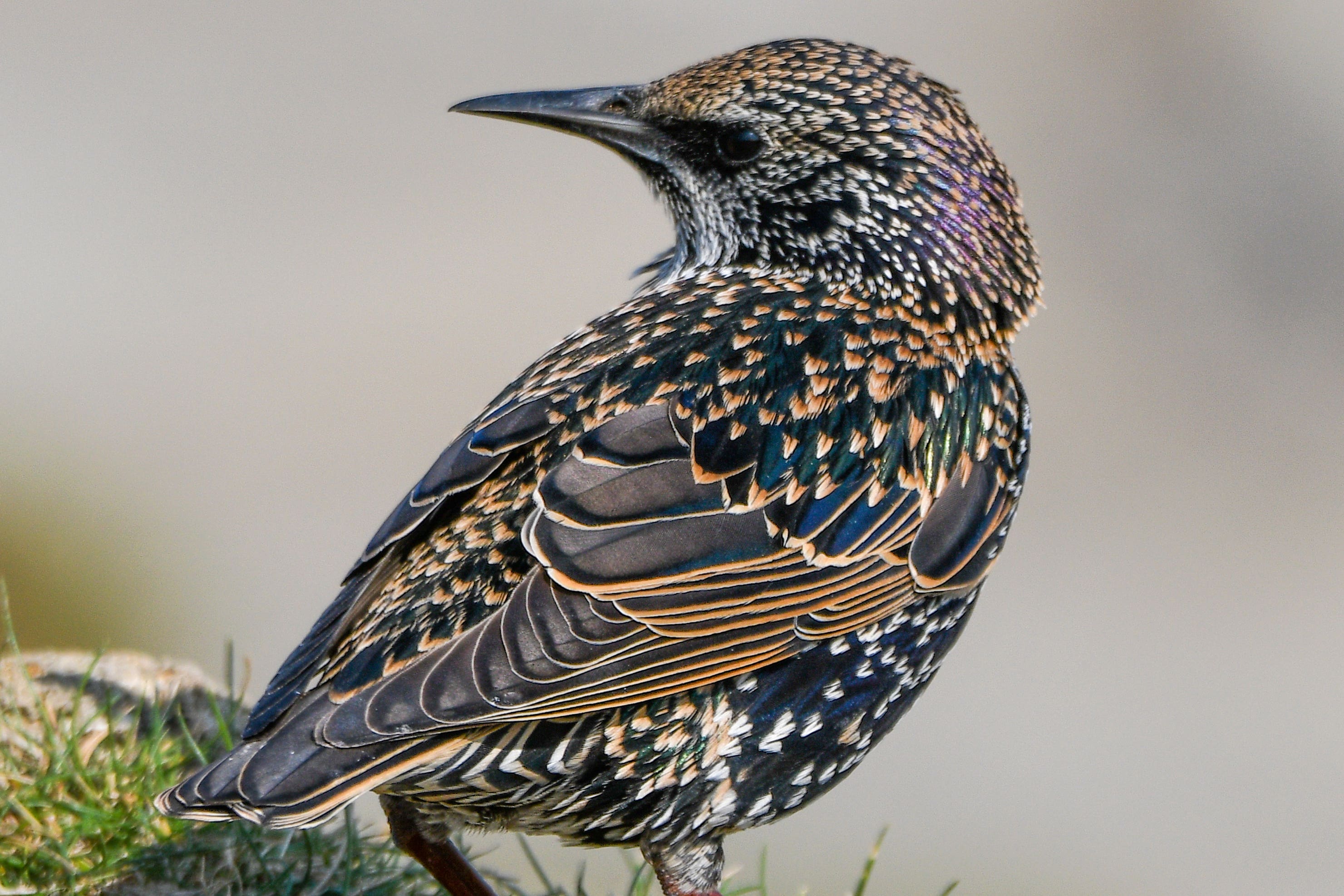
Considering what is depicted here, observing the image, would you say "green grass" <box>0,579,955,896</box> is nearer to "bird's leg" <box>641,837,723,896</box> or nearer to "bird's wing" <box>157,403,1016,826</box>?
"bird's leg" <box>641,837,723,896</box>

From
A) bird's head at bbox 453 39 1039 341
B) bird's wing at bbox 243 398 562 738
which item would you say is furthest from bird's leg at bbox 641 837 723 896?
bird's head at bbox 453 39 1039 341

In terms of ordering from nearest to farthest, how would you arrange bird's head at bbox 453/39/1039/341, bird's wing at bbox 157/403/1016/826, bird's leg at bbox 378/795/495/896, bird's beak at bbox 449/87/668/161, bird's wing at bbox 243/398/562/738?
bird's wing at bbox 157/403/1016/826
bird's wing at bbox 243/398/562/738
bird's leg at bbox 378/795/495/896
bird's head at bbox 453/39/1039/341
bird's beak at bbox 449/87/668/161

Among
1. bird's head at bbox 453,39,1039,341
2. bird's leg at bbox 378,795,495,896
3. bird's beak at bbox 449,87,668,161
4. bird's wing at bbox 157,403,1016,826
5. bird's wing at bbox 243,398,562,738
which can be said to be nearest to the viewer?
bird's wing at bbox 157,403,1016,826

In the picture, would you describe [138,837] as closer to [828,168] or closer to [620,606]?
[620,606]

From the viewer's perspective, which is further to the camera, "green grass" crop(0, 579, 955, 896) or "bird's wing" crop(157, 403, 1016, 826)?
"green grass" crop(0, 579, 955, 896)

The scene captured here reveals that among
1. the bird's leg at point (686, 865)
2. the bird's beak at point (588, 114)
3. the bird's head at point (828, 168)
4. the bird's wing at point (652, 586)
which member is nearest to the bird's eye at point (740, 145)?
the bird's head at point (828, 168)

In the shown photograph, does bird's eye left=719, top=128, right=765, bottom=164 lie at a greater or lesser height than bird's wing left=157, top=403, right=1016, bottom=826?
greater

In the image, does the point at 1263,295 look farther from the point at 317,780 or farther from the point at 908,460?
the point at 317,780
